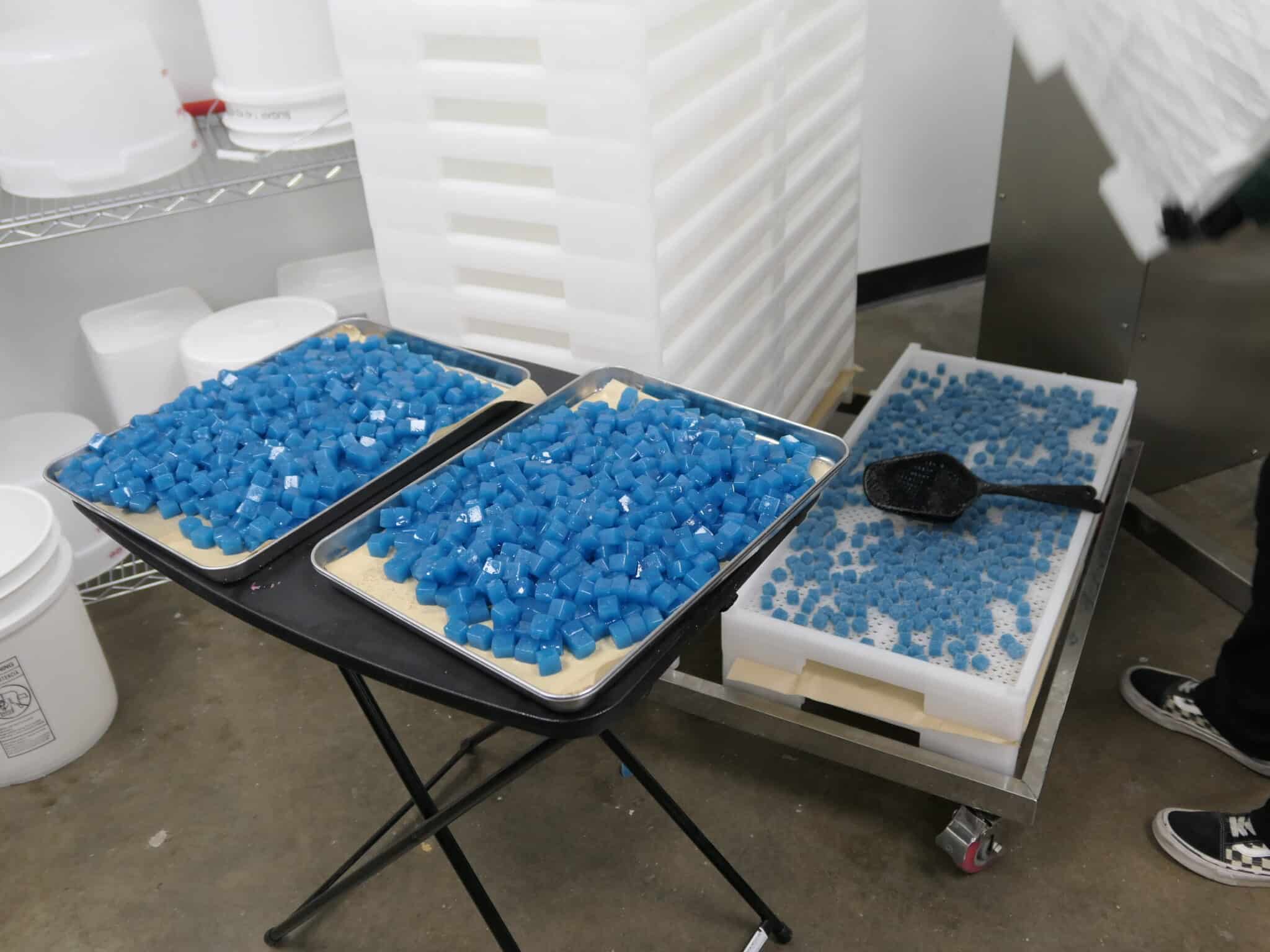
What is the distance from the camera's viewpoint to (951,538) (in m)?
→ 1.60

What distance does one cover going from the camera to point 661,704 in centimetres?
170

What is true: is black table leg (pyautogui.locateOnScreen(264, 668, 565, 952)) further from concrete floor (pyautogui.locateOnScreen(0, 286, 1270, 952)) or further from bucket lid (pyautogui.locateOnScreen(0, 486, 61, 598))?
bucket lid (pyautogui.locateOnScreen(0, 486, 61, 598))

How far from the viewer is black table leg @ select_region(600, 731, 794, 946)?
1.24 meters

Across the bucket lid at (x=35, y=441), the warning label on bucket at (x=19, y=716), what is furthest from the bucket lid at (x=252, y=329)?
the warning label on bucket at (x=19, y=716)

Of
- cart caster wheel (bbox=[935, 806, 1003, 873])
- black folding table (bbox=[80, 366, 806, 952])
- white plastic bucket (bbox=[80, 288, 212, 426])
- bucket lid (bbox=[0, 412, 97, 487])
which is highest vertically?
black folding table (bbox=[80, 366, 806, 952])

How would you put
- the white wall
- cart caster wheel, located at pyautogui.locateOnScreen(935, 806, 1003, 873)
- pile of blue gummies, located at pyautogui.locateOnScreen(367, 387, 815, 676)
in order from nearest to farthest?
pile of blue gummies, located at pyautogui.locateOnScreen(367, 387, 815, 676), cart caster wheel, located at pyautogui.locateOnScreen(935, 806, 1003, 873), the white wall

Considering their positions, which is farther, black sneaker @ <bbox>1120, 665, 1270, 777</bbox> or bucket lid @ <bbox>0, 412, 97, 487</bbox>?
bucket lid @ <bbox>0, 412, 97, 487</bbox>

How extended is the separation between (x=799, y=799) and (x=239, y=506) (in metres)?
0.94

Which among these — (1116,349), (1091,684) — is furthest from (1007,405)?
(1091,684)

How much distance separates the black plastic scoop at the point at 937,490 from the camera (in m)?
1.57

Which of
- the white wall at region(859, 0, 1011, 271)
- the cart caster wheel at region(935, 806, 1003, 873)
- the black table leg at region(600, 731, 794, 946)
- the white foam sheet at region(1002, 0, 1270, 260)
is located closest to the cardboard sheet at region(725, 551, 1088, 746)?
the cart caster wheel at region(935, 806, 1003, 873)

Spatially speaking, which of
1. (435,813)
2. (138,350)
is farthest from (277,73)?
(435,813)

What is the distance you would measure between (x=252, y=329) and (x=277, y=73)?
1.45ft

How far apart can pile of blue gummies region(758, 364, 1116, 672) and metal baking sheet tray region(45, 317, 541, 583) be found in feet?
1.72
